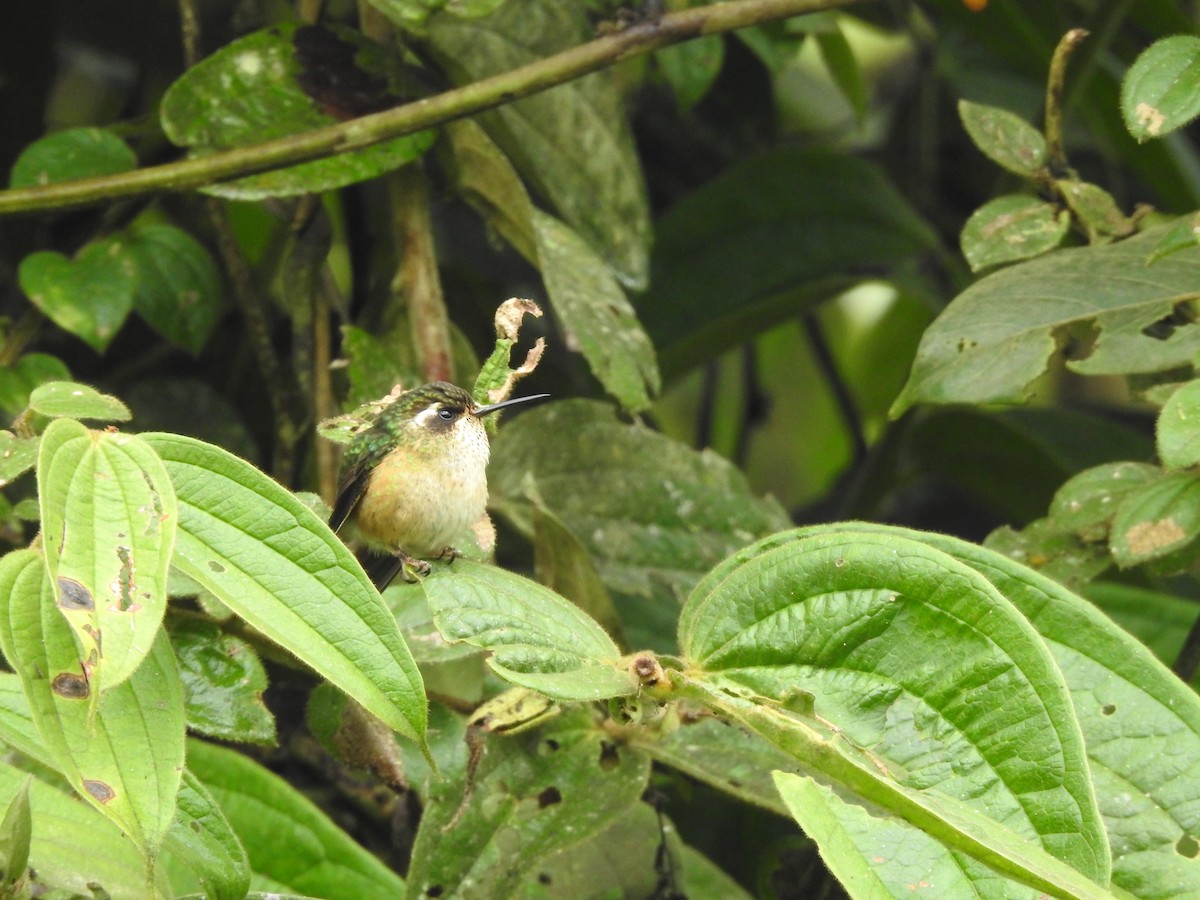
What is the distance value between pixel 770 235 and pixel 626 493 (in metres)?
1.20

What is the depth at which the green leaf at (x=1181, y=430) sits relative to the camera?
1372 millimetres

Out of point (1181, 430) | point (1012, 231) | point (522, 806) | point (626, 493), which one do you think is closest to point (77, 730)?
point (522, 806)

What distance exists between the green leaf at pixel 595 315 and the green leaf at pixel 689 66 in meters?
0.46

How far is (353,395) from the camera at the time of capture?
2057 millimetres

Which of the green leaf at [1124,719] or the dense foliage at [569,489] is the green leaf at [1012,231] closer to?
the dense foliage at [569,489]

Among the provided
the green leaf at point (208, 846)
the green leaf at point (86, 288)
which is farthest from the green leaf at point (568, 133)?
the green leaf at point (208, 846)

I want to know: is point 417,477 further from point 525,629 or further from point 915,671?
point 915,671

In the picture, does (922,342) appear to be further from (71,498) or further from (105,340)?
(105,340)

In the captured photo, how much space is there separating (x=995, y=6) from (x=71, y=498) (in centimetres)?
250

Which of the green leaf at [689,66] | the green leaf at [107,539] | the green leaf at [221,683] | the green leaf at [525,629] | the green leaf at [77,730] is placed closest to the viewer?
the green leaf at [107,539]

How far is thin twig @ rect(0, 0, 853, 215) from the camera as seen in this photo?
1907mm

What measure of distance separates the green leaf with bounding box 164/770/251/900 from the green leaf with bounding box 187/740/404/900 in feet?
1.16

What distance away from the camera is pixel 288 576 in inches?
45.7

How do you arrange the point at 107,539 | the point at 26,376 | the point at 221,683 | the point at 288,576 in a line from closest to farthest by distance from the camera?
the point at 107,539, the point at 288,576, the point at 221,683, the point at 26,376
